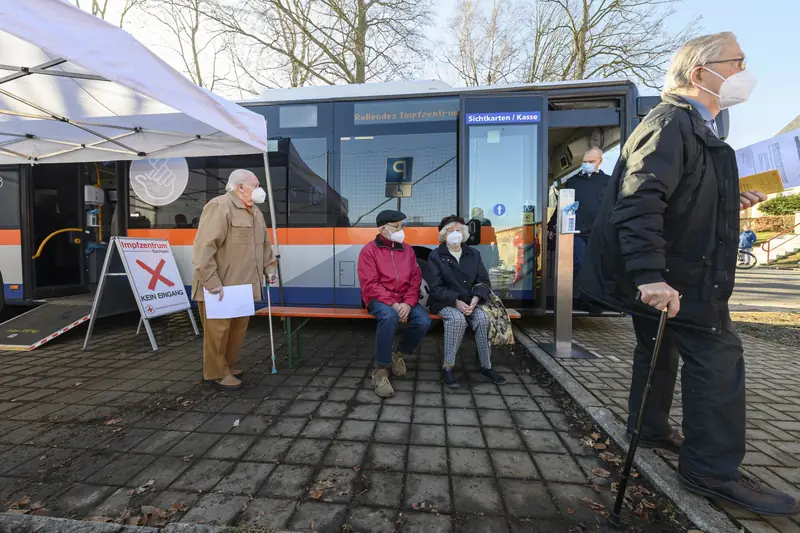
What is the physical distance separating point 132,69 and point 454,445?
310 centimetres

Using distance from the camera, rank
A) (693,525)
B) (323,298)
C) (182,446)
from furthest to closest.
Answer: (323,298) < (182,446) < (693,525)

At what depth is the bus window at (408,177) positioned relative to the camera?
4.61 meters

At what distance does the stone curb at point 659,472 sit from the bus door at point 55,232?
23.9 ft

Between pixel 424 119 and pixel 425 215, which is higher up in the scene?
pixel 424 119

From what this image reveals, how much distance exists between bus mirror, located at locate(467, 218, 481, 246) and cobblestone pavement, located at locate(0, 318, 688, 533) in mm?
1546

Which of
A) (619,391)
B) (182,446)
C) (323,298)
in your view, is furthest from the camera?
(323,298)

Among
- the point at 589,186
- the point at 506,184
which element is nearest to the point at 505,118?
the point at 506,184

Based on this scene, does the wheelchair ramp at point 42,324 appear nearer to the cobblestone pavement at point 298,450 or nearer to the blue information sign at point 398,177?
the cobblestone pavement at point 298,450

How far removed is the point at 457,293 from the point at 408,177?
188cm

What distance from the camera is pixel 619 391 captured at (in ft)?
10.1

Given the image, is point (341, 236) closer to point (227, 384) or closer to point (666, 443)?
point (227, 384)

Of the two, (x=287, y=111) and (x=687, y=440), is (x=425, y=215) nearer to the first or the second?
(x=287, y=111)

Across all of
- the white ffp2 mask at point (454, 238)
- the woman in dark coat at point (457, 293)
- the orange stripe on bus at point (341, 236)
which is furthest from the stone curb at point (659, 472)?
the orange stripe on bus at point (341, 236)

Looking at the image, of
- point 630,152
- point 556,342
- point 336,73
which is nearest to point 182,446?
point 630,152
